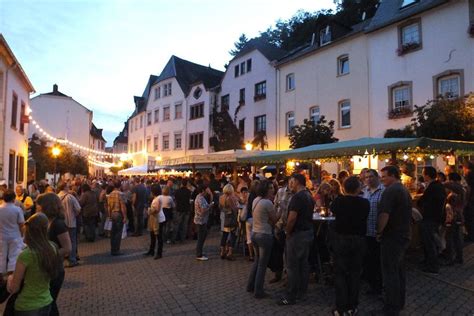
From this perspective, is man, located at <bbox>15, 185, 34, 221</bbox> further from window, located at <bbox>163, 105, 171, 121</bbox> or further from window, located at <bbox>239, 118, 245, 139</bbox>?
window, located at <bbox>163, 105, 171, 121</bbox>

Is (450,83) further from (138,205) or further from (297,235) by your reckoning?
(297,235)

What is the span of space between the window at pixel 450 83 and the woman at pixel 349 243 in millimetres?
12003

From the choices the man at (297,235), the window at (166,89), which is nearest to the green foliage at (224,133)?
the window at (166,89)

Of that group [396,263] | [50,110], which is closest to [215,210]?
[396,263]

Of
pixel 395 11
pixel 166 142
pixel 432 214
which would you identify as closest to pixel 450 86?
pixel 395 11

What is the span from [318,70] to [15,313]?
21070 mm

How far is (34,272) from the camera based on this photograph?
3.34 metres

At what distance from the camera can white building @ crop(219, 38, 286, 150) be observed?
1030 inches

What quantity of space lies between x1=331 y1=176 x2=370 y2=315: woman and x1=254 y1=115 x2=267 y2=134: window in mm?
21736

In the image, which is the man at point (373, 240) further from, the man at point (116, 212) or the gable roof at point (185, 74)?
the gable roof at point (185, 74)

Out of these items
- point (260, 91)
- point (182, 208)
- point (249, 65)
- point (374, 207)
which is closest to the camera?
point (374, 207)

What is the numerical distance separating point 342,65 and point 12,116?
1633cm

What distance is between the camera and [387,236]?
5.10 metres

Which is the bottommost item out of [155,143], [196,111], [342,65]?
[155,143]
